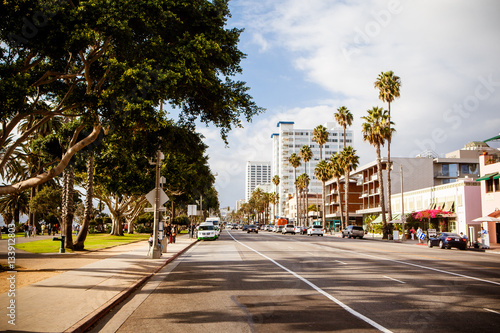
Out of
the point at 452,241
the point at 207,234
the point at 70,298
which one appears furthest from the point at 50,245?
the point at 452,241

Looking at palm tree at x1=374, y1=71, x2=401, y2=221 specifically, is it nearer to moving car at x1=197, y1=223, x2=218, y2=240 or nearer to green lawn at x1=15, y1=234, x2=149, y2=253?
moving car at x1=197, y1=223, x2=218, y2=240

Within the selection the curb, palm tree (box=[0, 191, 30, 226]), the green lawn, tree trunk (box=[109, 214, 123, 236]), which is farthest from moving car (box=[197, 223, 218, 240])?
palm tree (box=[0, 191, 30, 226])

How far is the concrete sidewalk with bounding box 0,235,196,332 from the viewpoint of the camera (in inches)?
286

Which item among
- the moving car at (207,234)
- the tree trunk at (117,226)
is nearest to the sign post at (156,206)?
the moving car at (207,234)

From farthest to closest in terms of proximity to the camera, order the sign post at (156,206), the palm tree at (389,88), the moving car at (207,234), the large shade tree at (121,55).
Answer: the palm tree at (389,88)
the moving car at (207,234)
the sign post at (156,206)
the large shade tree at (121,55)

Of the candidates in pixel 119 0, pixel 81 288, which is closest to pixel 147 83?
pixel 119 0

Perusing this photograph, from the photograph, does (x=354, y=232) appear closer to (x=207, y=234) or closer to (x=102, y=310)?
(x=207, y=234)

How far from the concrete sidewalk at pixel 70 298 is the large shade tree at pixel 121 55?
443 cm

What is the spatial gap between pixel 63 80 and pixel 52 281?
954cm

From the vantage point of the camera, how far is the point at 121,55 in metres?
14.3

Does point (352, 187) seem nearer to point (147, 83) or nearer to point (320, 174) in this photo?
point (320, 174)

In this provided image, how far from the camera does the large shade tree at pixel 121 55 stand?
12.5 meters

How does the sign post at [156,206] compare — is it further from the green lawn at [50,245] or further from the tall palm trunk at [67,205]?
the green lawn at [50,245]

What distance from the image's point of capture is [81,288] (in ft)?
36.5
